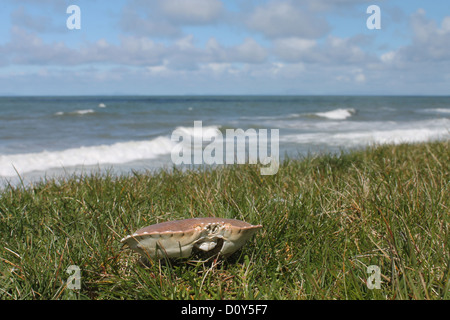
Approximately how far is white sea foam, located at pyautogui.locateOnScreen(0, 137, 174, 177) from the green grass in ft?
16.2

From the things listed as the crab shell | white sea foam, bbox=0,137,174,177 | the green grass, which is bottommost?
white sea foam, bbox=0,137,174,177

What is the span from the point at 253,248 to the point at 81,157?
25.8 ft

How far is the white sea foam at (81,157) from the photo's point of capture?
803cm

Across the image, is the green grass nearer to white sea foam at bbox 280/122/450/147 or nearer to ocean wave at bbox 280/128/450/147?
→ ocean wave at bbox 280/128/450/147

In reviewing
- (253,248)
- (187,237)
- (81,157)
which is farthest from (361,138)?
(187,237)

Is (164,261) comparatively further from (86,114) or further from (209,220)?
(86,114)

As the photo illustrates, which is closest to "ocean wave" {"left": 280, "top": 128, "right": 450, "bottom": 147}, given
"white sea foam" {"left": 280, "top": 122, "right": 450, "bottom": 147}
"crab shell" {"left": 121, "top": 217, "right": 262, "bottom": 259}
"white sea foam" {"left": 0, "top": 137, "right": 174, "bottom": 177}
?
"white sea foam" {"left": 280, "top": 122, "right": 450, "bottom": 147}

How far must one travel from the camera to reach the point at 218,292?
6.12ft

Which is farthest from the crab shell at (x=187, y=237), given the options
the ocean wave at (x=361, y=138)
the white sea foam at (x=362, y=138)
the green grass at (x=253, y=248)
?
the white sea foam at (x=362, y=138)

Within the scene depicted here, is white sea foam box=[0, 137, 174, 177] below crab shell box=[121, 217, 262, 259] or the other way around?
below

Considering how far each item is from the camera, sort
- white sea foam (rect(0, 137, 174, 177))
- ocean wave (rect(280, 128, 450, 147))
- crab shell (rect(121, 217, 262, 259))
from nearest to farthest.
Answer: crab shell (rect(121, 217, 262, 259)) < white sea foam (rect(0, 137, 174, 177)) < ocean wave (rect(280, 128, 450, 147))

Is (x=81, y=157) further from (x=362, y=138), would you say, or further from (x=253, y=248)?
(x=362, y=138)

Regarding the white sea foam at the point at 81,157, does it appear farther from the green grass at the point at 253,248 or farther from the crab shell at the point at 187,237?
the crab shell at the point at 187,237

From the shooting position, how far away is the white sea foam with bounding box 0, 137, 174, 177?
8031 millimetres
